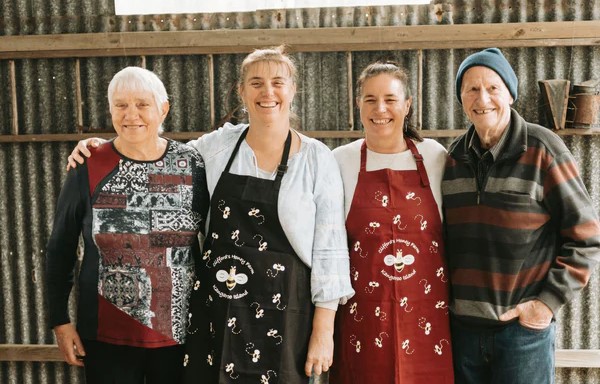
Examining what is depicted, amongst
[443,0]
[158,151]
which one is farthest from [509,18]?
[158,151]

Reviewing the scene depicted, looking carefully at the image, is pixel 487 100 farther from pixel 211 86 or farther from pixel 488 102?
pixel 211 86

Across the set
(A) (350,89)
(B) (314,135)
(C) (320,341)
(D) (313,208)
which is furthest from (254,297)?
(A) (350,89)

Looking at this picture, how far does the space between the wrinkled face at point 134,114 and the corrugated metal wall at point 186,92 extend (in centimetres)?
159

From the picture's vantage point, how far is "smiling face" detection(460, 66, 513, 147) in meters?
2.21

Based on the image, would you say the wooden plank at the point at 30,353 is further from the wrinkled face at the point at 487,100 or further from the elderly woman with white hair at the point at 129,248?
the wrinkled face at the point at 487,100

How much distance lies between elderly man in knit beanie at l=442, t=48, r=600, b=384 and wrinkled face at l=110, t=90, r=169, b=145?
1.37m

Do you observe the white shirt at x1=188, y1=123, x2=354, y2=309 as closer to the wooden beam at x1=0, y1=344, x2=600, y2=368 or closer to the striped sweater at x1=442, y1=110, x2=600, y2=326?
the striped sweater at x1=442, y1=110, x2=600, y2=326

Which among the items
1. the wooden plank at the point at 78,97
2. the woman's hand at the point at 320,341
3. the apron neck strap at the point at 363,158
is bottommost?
the woman's hand at the point at 320,341

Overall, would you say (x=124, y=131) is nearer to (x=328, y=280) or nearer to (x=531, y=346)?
(x=328, y=280)

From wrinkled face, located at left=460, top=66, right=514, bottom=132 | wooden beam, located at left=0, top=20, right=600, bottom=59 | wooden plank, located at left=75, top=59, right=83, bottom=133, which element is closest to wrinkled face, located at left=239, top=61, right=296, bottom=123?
wrinkled face, located at left=460, top=66, right=514, bottom=132

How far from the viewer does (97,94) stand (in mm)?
3814

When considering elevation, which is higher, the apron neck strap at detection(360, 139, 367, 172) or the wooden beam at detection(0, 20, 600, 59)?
the wooden beam at detection(0, 20, 600, 59)

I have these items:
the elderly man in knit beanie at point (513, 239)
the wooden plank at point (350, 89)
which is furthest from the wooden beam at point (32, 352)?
the wooden plank at point (350, 89)

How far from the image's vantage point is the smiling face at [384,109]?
2365mm
